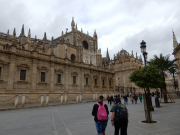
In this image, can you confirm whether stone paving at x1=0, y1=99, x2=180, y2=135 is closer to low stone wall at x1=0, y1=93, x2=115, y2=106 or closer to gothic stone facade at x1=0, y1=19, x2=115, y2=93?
low stone wall at x1=0, y1=93, x2=115, y2=106

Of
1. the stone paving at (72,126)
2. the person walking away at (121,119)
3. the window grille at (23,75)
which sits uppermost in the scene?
the window grille at (23,75)

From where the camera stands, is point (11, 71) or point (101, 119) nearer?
point (101, 119)

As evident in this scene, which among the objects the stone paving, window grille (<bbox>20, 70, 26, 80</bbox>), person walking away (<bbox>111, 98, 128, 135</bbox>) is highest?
window grille (<bbox>20, 70, 26, 80</bbox>)

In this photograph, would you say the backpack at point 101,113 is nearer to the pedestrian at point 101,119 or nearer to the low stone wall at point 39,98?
the pedestrian at point 101,119

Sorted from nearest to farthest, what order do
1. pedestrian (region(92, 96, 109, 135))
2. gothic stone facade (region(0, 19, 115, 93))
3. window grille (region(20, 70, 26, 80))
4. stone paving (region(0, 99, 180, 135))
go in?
pedestrian (region(92, 96, 109, 135)), stone paving (region(0, 99, 180, 135)), gothic stone facade (region(0, 19, 115, 93)), window grille (region(20, 70, 26, 80))

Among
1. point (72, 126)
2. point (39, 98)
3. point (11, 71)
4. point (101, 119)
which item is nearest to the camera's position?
point (101, 119)

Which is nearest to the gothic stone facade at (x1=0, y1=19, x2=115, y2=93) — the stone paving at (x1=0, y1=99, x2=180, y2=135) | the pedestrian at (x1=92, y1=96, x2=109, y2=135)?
the stone paving at (x1=0, y1=99, x2=180, y2=135)

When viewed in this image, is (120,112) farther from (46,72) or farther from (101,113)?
(46,72)

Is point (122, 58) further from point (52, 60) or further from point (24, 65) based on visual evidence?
point (24, 65)

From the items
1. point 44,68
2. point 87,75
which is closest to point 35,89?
point 44,68

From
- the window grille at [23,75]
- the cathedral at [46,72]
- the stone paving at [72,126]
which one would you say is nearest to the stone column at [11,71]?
the cathedral at [46,72]

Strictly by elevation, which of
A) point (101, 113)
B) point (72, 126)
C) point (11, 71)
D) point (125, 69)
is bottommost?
point (72, 126)

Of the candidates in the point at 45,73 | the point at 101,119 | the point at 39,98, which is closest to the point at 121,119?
the point at 101,119

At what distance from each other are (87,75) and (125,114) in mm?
25629
